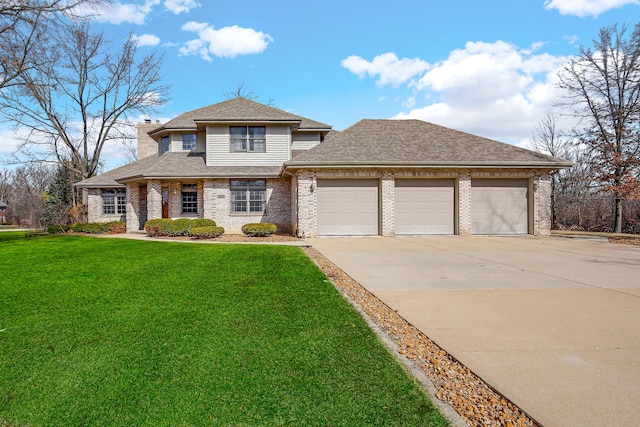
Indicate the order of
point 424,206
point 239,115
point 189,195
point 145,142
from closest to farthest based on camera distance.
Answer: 1. point 424,206
2. point 239,115
3. point 189,195
4. point 145,142

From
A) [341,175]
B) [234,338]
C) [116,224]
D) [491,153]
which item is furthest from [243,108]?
[234,338]

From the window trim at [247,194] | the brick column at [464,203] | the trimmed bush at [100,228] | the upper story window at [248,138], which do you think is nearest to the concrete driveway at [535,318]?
the brick column at [464,203]

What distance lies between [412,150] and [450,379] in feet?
46.8

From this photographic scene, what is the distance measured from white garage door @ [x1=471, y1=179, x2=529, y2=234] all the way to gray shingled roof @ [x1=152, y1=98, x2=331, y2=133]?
368 inches

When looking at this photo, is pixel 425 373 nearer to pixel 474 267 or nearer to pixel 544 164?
pixel 474 267

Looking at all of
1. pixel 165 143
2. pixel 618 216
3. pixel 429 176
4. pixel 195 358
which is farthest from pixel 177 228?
pixel 618 216

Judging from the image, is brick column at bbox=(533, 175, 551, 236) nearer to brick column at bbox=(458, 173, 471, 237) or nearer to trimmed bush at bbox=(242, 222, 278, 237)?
brick column at bbox=(458, 173, 471, 237)

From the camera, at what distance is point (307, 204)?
15.2 meters

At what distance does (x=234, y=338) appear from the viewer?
404cm

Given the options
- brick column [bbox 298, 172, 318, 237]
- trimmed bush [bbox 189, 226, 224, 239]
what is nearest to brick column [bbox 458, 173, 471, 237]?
brick column [bbox 298, 172, 318, 237]

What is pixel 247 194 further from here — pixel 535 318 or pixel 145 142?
pixel 535 318

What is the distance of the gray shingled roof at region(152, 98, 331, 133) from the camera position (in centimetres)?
1784

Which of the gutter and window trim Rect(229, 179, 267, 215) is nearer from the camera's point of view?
the gutter

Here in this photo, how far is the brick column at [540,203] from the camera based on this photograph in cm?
1596
